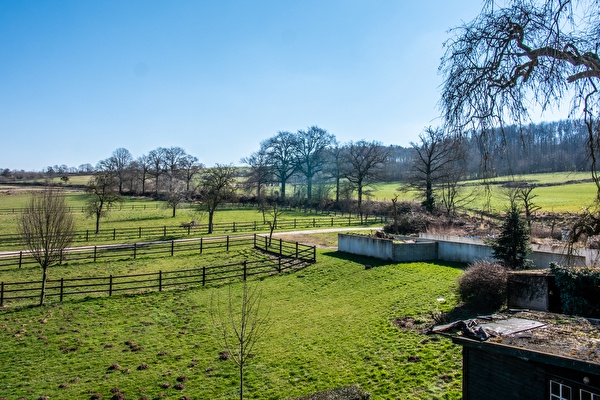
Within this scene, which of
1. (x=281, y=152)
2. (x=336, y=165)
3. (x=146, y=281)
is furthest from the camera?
(x=281, y=152)

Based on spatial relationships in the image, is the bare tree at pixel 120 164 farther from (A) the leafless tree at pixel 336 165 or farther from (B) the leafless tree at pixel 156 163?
(A) the leafless tree at pixel 336 165

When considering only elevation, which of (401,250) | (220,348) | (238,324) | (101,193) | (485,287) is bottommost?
(220,348)

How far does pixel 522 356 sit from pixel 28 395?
1130 centimetres

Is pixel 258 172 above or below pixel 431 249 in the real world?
above

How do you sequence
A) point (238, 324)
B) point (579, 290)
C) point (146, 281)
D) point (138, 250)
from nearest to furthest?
point (579, 290) → point (238, 324) → point (146, 281) → point (138, 250)

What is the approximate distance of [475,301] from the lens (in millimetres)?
13391

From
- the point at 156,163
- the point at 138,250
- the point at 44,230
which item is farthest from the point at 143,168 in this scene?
the point at 44,230

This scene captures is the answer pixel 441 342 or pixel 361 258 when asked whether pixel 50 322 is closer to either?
pixel 441 342

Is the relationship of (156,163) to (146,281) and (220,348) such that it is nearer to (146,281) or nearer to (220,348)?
(146,281)

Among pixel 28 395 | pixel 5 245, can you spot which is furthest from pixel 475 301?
pixel 5 245

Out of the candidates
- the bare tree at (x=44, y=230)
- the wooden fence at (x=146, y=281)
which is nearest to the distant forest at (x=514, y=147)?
the wooden fence at (x=146, y=281)

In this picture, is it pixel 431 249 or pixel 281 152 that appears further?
pixel 281 152

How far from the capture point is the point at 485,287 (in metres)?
13.2

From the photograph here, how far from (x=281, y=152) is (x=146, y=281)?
52030 mm
